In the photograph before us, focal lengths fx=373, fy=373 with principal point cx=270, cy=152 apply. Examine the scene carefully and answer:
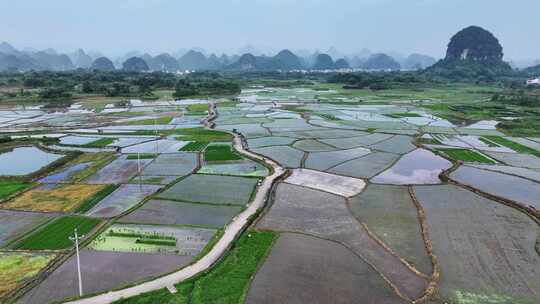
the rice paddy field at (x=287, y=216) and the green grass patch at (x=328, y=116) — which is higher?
the green grass patch at (x=328, y=116)

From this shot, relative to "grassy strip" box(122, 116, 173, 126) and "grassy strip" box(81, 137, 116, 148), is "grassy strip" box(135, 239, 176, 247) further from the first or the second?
"grassy strip" box(122, 116, 173, 126)

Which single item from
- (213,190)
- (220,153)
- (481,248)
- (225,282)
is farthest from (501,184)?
(220,153)

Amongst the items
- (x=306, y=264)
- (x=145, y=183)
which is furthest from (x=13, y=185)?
(x=306, y=264)

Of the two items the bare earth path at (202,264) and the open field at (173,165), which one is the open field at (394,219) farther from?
the open field at (173,165)

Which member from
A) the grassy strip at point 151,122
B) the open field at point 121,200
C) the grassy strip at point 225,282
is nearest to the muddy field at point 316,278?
the grassy strip at point 225,282

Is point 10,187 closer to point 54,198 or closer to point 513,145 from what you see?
point 54,198
